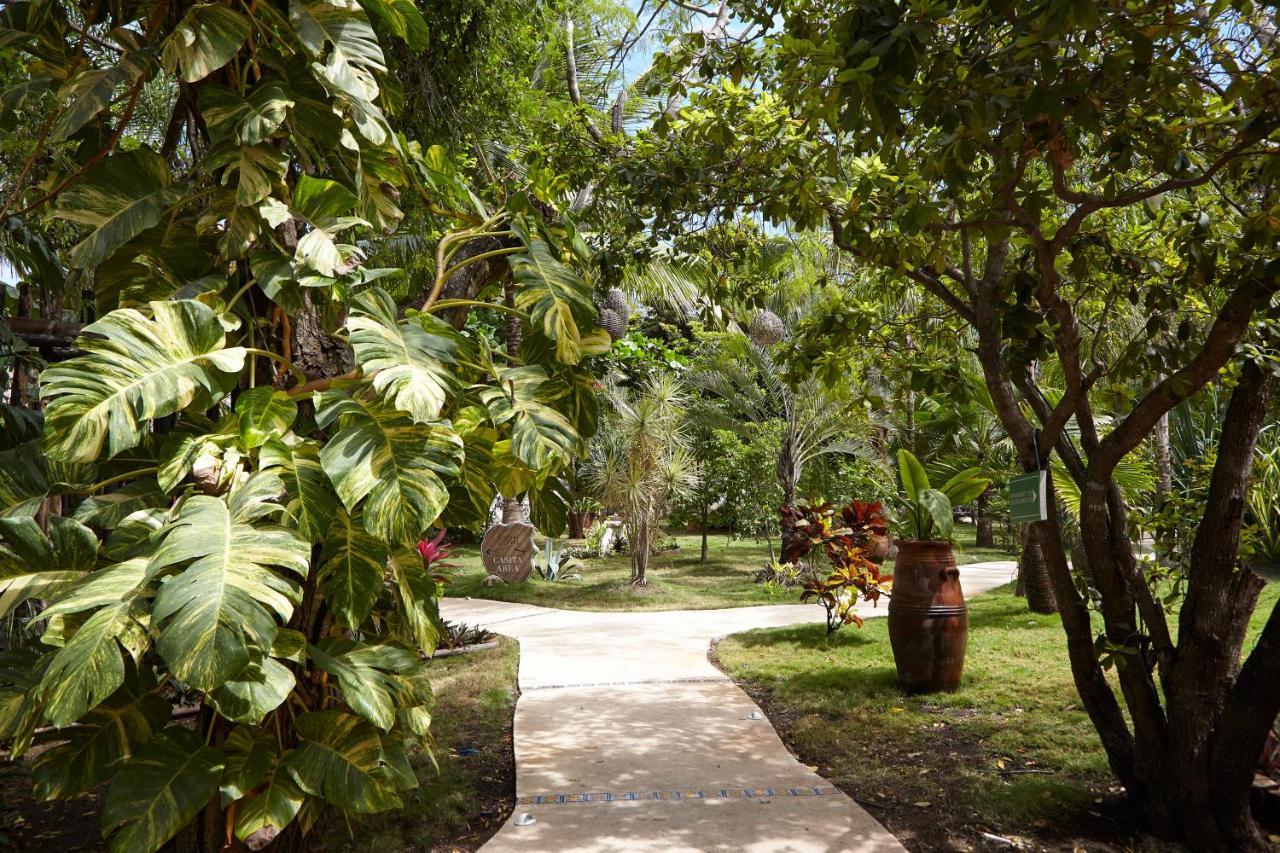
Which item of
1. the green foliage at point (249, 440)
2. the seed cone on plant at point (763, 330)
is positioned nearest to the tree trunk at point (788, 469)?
the seed cone on plant at point (763, 330)

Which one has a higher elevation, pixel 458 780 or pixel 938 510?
pixel 938 510

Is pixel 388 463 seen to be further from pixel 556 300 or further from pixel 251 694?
pixel 556 300

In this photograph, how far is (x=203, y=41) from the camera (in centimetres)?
256

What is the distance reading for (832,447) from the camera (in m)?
13.0

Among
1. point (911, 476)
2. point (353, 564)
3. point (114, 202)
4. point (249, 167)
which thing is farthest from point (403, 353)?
point (911, 476)

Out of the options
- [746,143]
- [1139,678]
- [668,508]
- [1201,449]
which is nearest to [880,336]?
[746,143]

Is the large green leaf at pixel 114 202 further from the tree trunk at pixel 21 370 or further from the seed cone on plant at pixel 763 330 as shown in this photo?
the seed cone on plant at pixel 763 330

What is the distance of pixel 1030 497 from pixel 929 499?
1914 mm

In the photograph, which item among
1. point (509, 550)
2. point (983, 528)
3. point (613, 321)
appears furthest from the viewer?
point (983, 528)

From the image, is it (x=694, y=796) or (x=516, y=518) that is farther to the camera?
(x=516, y=518)

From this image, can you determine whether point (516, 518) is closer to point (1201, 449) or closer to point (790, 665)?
point (790, 665)

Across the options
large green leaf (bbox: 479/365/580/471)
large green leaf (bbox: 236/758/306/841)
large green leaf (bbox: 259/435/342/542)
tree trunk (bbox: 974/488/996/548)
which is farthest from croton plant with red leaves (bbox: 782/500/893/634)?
tree trunk (bbox: 974/488/996/548)

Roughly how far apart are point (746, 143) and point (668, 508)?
25.6ft

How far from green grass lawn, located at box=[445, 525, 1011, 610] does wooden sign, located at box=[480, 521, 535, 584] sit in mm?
379
